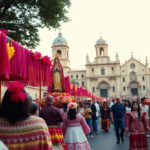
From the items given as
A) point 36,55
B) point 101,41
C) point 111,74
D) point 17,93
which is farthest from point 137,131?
point 101,41

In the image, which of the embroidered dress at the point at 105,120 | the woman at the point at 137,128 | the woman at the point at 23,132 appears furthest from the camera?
the embroidered dress at the point at 105,120

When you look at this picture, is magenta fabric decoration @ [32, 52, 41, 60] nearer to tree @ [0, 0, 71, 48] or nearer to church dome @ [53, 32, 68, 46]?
tree @ [0, 0, 71, 48]

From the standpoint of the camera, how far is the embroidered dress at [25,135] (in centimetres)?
369

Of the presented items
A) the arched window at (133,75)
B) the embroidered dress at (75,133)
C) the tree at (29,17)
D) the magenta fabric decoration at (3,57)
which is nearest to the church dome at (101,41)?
the arched window at (133,75)

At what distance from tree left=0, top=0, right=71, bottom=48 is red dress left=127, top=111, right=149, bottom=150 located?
447 inches

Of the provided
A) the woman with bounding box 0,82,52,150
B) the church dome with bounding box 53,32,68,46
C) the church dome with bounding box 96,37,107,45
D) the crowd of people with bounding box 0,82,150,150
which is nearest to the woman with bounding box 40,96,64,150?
the crowd of people with bounding box 0,82,150,150

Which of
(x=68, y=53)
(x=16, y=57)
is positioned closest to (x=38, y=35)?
(x=16, y=57)

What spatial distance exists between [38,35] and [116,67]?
72.5m

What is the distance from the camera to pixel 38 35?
20.1 metres

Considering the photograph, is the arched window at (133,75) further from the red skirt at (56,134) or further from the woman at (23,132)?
the woman at (23,132)

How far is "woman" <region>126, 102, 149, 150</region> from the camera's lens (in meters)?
8.89

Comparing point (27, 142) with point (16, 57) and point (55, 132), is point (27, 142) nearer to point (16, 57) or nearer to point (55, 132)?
point (55, 132)

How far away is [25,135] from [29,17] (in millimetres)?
16817

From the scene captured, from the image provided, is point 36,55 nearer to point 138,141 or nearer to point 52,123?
point 52,123
